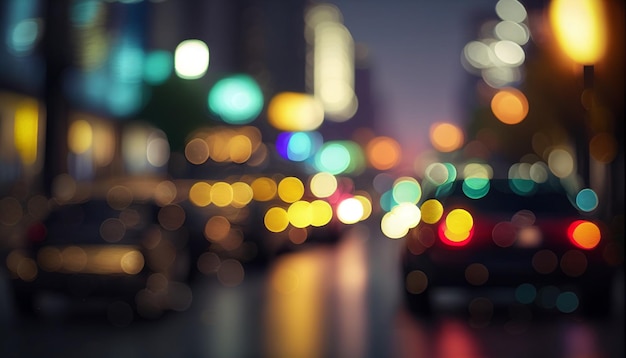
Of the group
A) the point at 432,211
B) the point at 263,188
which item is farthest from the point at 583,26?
the point at 432,211

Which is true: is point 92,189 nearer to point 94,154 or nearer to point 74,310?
point 74,310

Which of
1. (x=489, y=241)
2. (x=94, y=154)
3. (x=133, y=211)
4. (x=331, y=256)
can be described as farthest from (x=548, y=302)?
(x=94, y=154)

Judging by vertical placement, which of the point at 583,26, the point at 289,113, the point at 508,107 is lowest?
the point at 583,26

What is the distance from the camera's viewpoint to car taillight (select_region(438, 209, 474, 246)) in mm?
15484

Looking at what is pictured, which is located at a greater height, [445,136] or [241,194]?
[445,136]

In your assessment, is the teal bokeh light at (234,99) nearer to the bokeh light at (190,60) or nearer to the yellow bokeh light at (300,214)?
the bokeh light at (190,60)

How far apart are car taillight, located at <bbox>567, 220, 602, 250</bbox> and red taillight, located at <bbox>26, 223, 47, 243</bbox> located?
6326mm

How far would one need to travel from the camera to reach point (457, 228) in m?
15.6

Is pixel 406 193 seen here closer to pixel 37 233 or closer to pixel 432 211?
pixel 37 233

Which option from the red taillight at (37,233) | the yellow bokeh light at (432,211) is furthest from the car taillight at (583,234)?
the red taillight at (37,233)

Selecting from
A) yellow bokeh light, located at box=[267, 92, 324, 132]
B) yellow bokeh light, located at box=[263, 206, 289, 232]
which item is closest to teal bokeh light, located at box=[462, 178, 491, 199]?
yellow bokeh light, located at box=[263, 206, 289, 232]

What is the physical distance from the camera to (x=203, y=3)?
125250 mm

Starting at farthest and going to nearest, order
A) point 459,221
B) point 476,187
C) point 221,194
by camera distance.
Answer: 1. point 221,194
2. point 476,187
3. point 459,221

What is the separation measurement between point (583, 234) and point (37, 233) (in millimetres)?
6567
